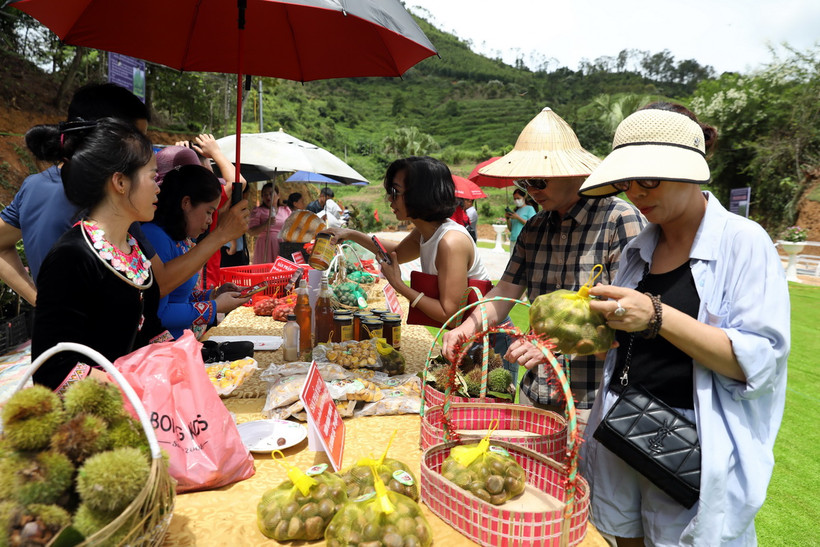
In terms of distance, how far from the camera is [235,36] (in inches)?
120

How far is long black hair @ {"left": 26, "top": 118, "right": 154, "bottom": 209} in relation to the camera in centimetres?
159

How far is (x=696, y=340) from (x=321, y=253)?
82.8 inches

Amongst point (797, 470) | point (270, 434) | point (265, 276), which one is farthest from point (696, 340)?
point (265, 276)

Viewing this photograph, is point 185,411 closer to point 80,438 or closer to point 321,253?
point 80,438

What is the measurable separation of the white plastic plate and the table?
4 cm

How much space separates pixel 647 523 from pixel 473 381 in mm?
732

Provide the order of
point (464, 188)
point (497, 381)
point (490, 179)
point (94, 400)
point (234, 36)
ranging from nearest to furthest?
1. point (94, 400)
2. point (497, 381)
3. point (234, 36)
4. point (490, 179)
5. point (464, 188)

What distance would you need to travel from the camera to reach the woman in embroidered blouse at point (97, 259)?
1410mm

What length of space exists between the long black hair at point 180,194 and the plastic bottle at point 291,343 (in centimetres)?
73

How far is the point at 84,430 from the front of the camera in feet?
3.30

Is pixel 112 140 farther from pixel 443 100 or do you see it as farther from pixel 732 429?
pixel 443 100

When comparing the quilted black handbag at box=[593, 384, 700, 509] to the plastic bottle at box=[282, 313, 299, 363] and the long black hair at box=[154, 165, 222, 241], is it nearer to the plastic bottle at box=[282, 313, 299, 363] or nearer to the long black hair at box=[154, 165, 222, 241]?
the plastic bottle at box=[282, 313, 299, 363]

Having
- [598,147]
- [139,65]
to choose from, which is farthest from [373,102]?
[139,65]

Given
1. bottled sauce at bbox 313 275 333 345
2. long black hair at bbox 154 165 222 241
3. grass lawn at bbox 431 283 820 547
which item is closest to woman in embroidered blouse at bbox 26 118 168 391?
long black hair at bbox 154 165 222 241
